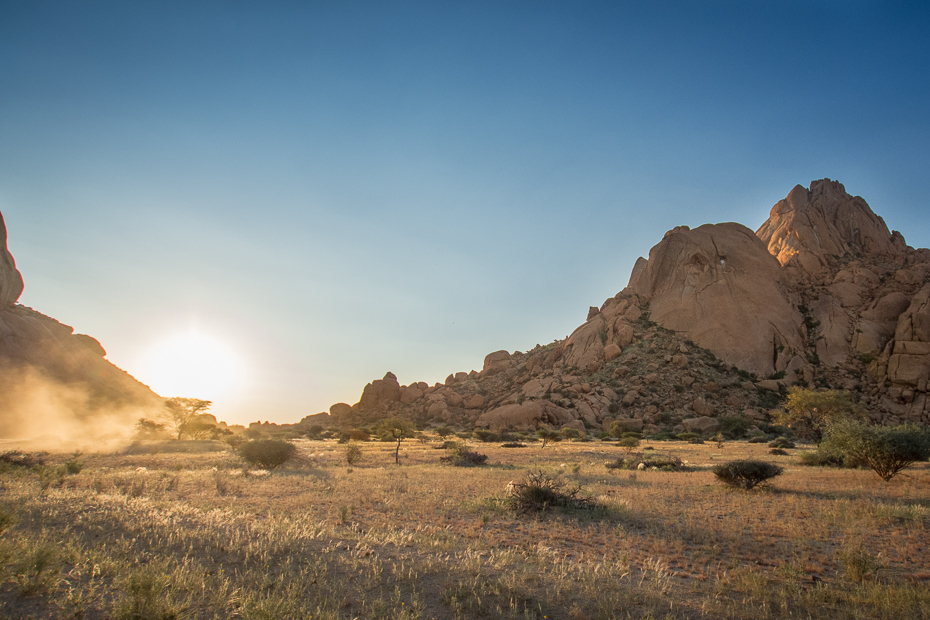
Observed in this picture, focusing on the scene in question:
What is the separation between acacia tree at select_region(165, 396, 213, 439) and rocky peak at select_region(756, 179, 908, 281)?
96.5 meters

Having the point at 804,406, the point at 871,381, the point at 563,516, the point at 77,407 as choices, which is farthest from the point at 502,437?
the point at 77,407

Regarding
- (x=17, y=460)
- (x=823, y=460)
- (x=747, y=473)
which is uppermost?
(x=747, y=473)

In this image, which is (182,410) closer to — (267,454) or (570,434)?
(267,454)

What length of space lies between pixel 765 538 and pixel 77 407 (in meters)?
93.7

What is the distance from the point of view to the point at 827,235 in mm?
79500

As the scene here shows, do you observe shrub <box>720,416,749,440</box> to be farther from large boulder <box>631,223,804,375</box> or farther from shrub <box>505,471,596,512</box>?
shrub <box>505,471,596,512</box>

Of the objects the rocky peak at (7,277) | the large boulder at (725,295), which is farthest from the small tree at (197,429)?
the large boulder at (725,295)

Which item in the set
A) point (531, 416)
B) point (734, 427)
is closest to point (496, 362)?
point (531, 416)

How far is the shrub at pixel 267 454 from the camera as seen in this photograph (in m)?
22.5

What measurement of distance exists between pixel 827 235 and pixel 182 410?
109623mm

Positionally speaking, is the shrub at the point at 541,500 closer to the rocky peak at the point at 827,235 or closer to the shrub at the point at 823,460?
the shrub at the point at 823,460

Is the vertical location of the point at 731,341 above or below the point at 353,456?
above

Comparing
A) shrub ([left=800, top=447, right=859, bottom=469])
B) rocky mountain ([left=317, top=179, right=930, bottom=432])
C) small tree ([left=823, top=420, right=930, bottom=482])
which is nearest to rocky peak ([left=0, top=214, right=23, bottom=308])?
rocky mountain ([left=317, top=179, right=930, bottom=432])

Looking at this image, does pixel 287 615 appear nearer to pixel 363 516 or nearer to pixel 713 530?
pixel 363 516
